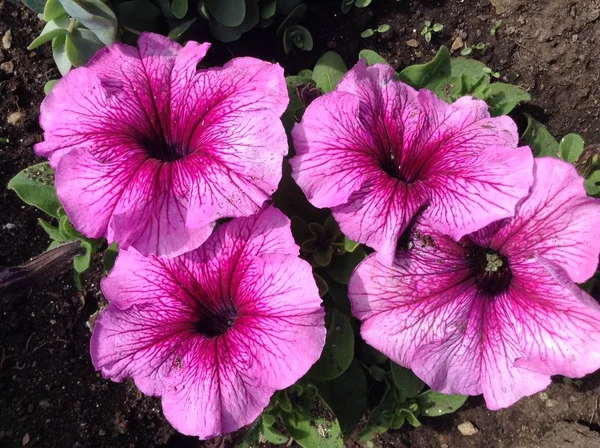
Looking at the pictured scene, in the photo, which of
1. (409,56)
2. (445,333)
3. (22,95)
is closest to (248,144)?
(445,333)

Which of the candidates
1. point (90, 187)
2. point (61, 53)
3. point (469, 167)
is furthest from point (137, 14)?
point (469, 167)

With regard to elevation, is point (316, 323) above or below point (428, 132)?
below

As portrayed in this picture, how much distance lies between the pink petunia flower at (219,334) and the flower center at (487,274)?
1.78 ft

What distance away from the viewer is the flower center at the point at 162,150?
187cm

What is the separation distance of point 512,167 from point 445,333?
0.54 meters

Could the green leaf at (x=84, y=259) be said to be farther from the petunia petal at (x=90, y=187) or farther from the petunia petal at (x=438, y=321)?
the petunia petal at (x=438, y=321)

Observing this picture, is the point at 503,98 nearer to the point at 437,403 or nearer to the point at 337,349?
the point at 337,349

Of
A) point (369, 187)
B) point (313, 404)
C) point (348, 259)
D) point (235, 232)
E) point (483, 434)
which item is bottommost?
point (483, 434)

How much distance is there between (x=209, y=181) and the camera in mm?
1643

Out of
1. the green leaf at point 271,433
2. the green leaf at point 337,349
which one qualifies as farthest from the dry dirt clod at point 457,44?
the green leaf at point 271,433

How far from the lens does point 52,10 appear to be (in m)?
2.24

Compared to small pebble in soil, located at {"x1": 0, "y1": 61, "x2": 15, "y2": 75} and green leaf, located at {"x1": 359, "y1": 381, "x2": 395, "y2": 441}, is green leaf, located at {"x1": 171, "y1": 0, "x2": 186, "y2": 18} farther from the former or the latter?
green leaf, located at {"x1": 359, "y1": 381, "x2": 395, "y2": 441}

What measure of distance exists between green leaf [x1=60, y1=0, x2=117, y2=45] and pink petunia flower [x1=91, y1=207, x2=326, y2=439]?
942 mm

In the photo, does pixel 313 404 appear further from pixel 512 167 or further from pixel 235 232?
pixel 512 167
